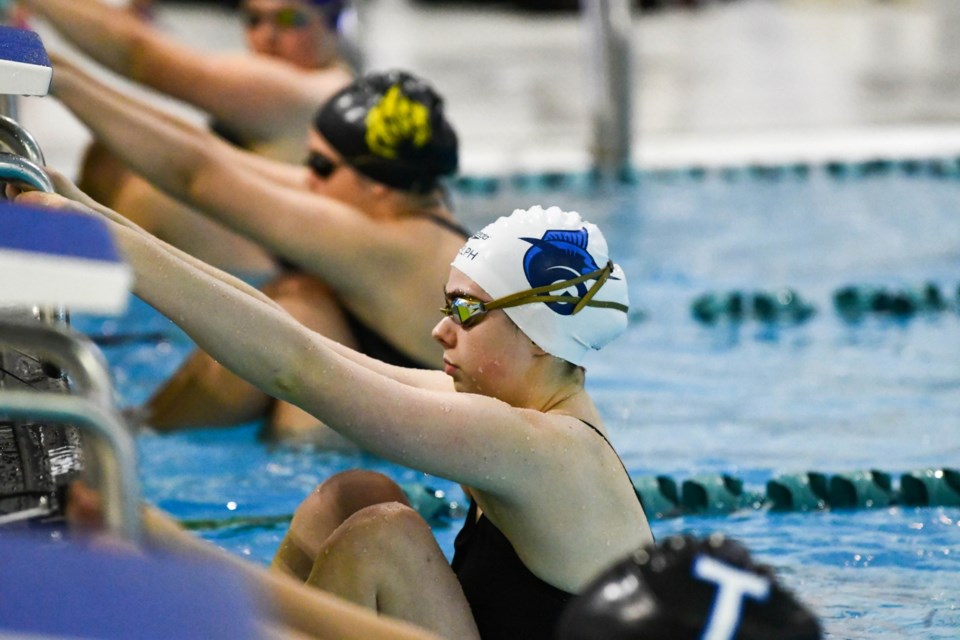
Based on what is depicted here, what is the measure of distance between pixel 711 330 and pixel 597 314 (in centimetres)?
348

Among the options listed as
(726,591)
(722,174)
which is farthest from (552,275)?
(722,174)

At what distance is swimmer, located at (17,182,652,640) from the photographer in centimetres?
231

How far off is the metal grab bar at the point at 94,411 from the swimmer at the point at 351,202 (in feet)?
8.34

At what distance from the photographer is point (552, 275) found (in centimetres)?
254

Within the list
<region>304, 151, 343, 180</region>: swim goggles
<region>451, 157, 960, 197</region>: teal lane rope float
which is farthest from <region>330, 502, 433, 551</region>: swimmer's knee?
<region>451, 157, 960, 197</region>: teal lane rope float

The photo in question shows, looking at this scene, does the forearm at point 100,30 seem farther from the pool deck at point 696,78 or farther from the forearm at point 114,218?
the pool deck at point 696,78

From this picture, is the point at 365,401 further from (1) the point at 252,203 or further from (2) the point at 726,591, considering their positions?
(1) the point at 252,203

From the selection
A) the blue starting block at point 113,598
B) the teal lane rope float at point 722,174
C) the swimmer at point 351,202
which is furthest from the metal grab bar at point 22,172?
the teal lane rope float at point 722,174

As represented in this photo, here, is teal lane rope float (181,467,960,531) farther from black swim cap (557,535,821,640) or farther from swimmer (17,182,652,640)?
black swim cap (557,535,821,640)

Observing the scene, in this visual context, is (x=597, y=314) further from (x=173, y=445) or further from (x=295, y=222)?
(x=173, y=445)

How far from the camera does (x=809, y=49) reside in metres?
14.8

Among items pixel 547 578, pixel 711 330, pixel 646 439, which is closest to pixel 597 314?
pixel 547 578

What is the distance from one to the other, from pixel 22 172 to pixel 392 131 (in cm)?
205

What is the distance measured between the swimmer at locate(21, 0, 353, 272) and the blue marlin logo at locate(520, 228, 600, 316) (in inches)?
111
